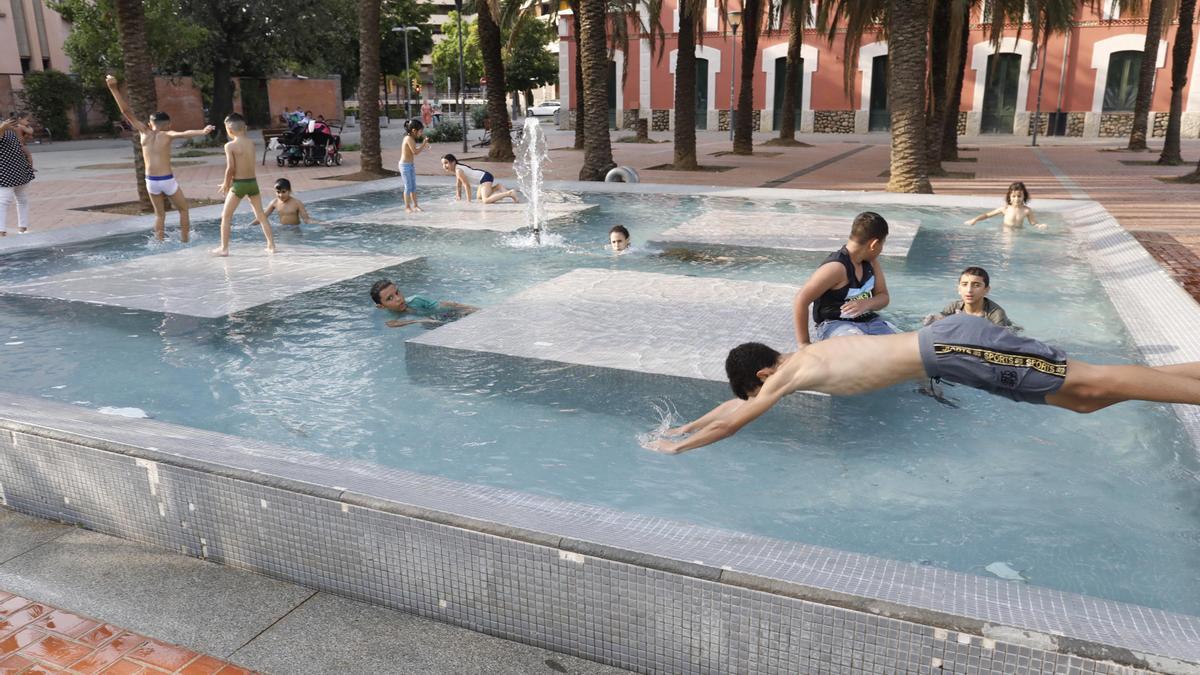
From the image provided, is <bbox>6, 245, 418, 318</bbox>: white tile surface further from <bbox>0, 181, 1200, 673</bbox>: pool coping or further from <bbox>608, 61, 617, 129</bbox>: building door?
<bbox>608, 61, 617, 129</bbox>: building door

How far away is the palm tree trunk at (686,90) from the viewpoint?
20.4 metres

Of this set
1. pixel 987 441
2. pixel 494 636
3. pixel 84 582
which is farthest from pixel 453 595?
pixel 987 441

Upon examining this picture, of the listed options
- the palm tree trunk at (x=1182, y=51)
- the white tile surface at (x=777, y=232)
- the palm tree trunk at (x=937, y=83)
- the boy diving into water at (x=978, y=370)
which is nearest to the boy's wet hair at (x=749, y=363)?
the boy diving into water at (x=978, y=370)

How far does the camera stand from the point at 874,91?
1561 inches

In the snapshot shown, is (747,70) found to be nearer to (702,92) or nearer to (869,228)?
(702,92)

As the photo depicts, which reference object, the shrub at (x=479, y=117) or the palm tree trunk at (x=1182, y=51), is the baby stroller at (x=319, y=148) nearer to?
the shrub at (x=479, y=117)

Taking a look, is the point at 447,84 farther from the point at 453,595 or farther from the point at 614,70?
the point at 453,595

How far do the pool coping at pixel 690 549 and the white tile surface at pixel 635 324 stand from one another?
234cm

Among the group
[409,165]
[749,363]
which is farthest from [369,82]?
[749,363]

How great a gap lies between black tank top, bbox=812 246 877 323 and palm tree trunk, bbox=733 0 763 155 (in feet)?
64.5

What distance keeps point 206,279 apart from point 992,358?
7.95m

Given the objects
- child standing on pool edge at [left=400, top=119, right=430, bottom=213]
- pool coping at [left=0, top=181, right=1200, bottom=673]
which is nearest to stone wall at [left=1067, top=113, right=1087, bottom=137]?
child standing on pool edge at [left=400, top=119, right=430, bottom=213]

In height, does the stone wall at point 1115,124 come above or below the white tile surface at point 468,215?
above

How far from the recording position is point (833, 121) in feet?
133
